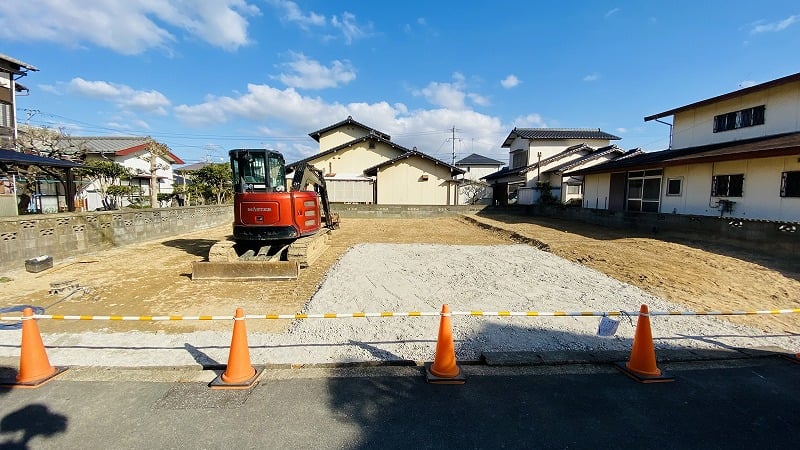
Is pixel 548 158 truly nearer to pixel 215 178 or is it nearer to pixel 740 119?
pixel 740 119

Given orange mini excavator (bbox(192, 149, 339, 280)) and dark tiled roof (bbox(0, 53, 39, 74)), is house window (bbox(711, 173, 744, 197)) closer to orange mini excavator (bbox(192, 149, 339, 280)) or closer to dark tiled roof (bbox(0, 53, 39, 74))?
orange mini excavator (bbox(192, 149, 339, 280))

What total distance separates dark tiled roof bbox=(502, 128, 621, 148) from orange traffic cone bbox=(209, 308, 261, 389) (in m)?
27.9

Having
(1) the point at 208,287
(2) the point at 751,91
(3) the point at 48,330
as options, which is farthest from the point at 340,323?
(2) the point at 751,91

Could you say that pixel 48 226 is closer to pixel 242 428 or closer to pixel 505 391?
pixel 242 428

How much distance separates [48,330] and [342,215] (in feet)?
56.6

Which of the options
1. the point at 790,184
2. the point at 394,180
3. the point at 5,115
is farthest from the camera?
the point at 394,180

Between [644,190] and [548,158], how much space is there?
10.9 metres

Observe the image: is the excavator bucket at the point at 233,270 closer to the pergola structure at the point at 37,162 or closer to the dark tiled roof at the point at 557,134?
the pergola structure at the point at 37,162

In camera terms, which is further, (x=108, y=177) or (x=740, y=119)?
(x=108, y=177)

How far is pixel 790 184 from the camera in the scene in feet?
31.8

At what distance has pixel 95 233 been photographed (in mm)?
9852

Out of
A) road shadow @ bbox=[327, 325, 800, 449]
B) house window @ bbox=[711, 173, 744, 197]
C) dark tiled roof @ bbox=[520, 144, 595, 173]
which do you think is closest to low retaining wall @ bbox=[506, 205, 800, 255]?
house window @ bbox=[711, 173, 744, 197]

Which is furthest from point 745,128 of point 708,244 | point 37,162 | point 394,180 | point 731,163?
point 37,162

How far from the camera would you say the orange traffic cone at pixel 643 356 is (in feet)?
10.8
